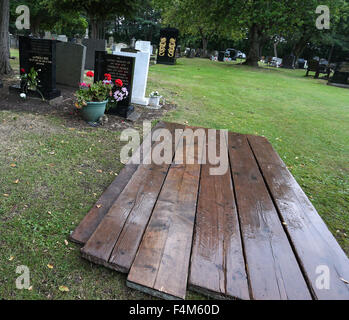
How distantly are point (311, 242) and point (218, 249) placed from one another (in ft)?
2.72

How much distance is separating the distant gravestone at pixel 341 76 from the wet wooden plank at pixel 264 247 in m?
18.1

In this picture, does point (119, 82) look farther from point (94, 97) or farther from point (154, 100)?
point (154, 100)

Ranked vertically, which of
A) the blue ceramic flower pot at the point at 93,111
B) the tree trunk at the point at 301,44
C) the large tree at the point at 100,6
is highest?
the tree trunk at the point at 301,44

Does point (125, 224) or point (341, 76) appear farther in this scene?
point (341, 76)

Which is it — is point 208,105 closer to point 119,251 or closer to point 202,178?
point 202,178

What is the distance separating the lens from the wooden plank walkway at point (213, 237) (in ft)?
5.68

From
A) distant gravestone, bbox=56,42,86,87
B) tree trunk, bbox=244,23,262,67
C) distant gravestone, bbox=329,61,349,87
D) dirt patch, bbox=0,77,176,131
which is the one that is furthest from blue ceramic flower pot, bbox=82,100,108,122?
tree trunk, bbox=244,23,262,67

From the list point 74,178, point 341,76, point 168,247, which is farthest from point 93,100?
point 341,76

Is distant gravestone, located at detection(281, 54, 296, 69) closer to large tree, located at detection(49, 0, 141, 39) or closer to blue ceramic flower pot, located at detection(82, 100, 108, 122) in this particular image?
large tree, located at detection(49, 0, 141, 39)

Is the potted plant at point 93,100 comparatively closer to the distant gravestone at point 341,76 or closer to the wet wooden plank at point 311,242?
the wet wooden plank at point 311,242

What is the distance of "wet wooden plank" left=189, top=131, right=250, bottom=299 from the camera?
67.5 inches

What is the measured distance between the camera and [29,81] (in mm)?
5840

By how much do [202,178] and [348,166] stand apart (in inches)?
132

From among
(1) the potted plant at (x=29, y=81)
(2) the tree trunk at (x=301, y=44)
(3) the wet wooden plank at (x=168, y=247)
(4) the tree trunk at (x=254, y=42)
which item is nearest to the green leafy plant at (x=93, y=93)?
(1) the potted plant at (x=29, y=81)
